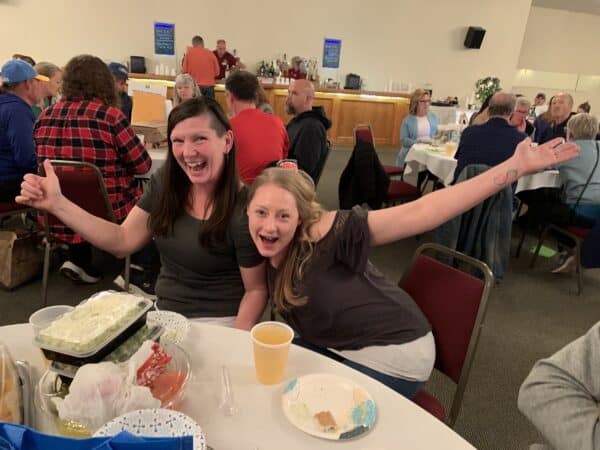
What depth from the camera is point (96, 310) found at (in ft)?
2.74

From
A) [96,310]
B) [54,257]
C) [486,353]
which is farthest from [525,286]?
[54,257]

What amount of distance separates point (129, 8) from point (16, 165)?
231 inches

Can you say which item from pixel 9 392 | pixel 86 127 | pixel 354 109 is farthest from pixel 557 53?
pixel 9 392

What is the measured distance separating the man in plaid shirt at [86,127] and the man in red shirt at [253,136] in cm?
67

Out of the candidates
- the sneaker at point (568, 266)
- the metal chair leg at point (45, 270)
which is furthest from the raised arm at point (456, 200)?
the sneaker at point (568, 266)

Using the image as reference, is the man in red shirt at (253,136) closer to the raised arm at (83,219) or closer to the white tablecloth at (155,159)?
the white tablecloth at (155,159)

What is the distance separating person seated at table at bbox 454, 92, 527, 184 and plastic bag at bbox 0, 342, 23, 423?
3076 millimetres

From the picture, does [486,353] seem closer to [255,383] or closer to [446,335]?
[446,335]

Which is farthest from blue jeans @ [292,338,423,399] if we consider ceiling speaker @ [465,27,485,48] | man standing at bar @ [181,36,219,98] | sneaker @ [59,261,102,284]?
ceiling speaker @ [465,27,485,48]

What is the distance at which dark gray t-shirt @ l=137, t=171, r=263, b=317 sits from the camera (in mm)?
1497

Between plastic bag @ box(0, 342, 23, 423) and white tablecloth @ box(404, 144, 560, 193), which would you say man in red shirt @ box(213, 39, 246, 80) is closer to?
white tablecloth @ box(404, 144, 560, 193)

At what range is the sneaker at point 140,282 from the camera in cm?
270

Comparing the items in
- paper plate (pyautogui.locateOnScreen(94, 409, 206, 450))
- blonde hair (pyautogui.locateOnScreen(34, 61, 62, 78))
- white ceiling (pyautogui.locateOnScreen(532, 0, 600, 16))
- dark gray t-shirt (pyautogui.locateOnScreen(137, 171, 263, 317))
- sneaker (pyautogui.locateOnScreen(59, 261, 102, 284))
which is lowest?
sneaker (pyautogui.locateOnScreen(59, 261, 102, 284))

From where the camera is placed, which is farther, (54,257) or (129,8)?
(129,8)
